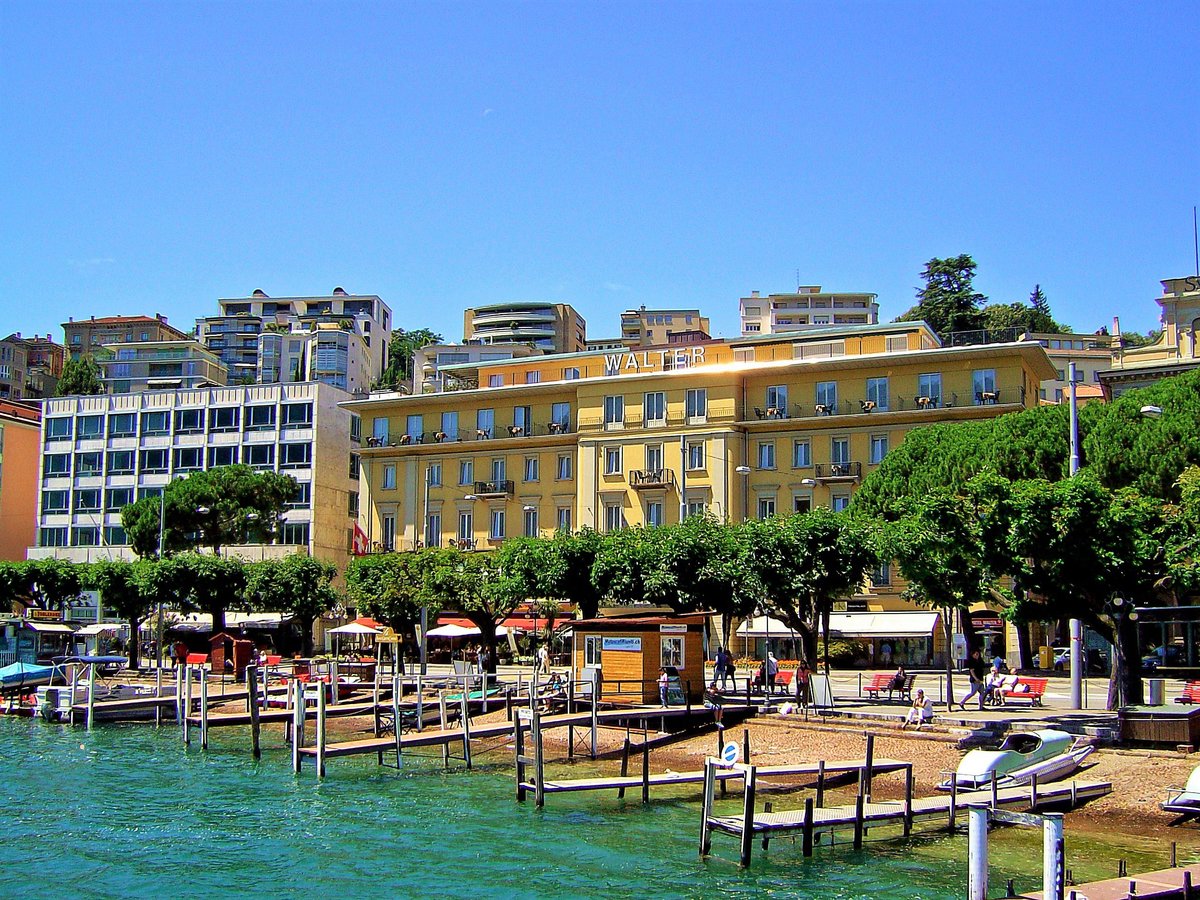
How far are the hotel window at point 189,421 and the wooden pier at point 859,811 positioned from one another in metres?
72.0

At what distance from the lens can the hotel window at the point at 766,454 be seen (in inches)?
2763

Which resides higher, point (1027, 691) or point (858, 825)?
point (1027, 691)

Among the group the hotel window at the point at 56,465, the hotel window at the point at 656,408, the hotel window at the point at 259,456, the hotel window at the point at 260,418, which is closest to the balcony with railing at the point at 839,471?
the hotel window at the point at 656,408

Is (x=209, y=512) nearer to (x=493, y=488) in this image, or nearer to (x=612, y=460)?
(x=493, y=488)

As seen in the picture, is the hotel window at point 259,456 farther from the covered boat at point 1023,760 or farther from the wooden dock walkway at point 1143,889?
the wooden dock walkway at point 1143,889

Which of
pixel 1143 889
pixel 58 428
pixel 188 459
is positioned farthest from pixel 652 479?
pixel 1143 889

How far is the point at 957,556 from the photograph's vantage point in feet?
107

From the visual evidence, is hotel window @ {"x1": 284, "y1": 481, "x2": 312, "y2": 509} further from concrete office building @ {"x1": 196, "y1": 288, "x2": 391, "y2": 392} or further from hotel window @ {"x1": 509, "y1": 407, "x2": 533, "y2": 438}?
concrete office building @ {"x1": 196, "y1": 288, "x2": 391, "y2": 392}

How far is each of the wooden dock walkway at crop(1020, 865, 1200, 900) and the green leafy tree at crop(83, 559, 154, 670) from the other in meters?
55.5

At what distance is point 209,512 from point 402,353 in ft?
226

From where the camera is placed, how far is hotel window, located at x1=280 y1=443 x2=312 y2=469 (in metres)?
87.2

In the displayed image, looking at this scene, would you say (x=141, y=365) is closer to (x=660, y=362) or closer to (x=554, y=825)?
(x=660, y=362)

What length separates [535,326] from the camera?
148m

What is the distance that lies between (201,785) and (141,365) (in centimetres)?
10946
